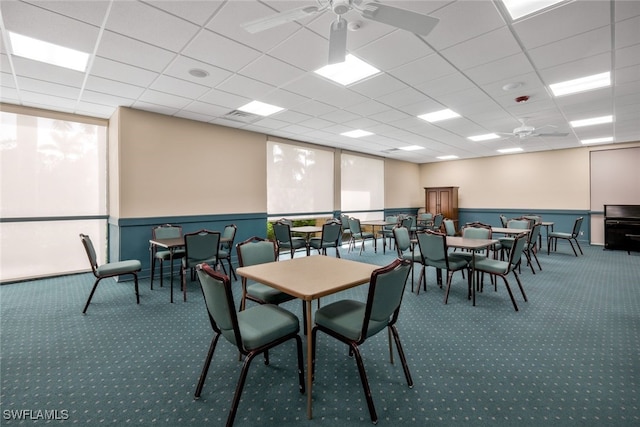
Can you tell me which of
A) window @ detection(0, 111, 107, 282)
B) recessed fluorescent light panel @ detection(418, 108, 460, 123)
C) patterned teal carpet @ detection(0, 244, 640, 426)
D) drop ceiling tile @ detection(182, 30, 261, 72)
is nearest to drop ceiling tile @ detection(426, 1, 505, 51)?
drop ceiling tile @ detection(182, 30, 261, 72)

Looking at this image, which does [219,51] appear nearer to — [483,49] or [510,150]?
[483,49]

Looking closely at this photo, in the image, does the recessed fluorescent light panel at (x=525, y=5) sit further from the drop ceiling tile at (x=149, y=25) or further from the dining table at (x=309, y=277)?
the drop ceiling tile at (x=149, y=25)

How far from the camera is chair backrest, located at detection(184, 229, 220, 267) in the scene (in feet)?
12.6

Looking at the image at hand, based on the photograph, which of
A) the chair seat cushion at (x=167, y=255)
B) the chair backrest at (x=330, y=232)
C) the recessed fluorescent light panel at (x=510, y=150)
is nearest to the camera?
the chair seat cushion at (x=167, y=255)

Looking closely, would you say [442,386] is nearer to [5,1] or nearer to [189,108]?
[5,1]

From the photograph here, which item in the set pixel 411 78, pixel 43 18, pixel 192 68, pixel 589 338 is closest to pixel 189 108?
pixel 192 68

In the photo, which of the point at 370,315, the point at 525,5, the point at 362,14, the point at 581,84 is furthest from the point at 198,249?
the point at 581,84

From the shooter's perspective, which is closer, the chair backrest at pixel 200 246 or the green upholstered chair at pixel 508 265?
the green upholstered chair at pixel 508 265

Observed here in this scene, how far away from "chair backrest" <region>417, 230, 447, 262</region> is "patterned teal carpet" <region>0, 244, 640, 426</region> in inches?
23.6

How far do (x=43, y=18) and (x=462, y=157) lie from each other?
10.6 m

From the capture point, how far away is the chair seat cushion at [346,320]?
1.84 metres

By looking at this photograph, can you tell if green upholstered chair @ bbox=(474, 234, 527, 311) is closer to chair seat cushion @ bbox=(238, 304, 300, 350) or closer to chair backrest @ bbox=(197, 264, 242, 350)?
chair seat cushion @ bbox=(238, 304, 300, 350)

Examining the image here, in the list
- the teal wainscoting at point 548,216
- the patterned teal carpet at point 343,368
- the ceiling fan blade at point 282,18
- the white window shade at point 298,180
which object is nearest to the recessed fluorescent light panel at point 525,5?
the ceiling fan blade at point 282,18

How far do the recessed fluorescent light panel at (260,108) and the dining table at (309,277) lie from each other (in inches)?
121
